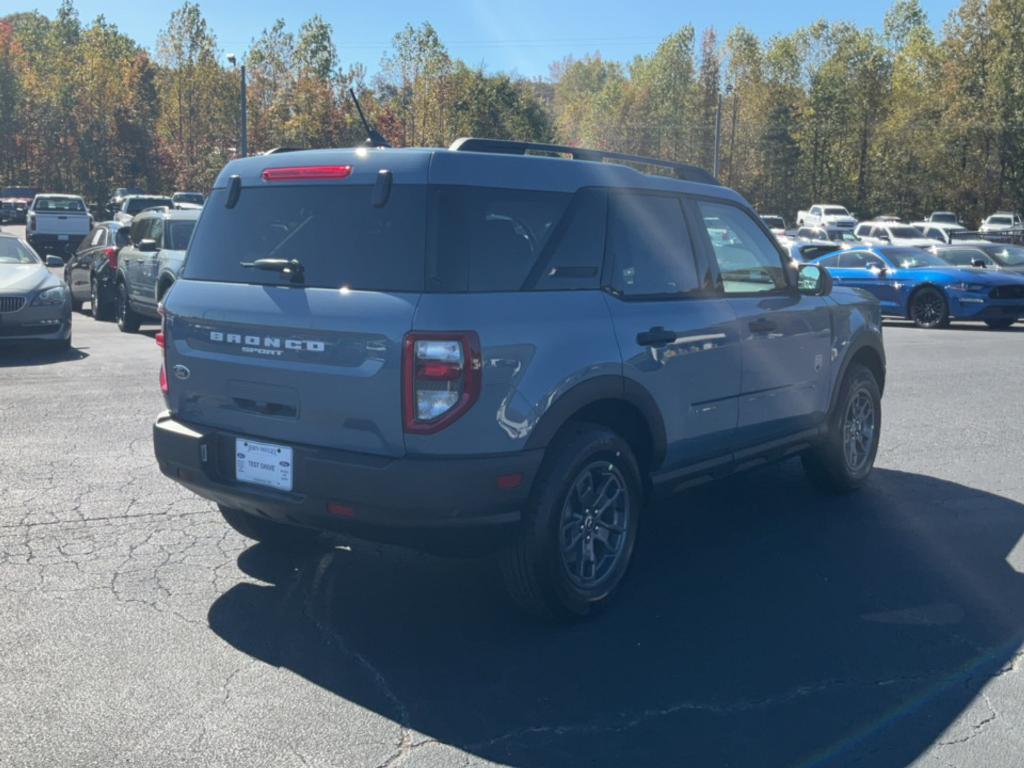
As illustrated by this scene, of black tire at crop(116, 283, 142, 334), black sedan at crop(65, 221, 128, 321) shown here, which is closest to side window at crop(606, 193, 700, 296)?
black tire at crop(116, 283, 142, 334)

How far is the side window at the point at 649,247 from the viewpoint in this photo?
16.4ft

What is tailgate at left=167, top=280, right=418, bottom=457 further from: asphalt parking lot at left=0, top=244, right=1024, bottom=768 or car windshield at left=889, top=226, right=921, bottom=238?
car windshield at left=889, top=226, right=921, bottom=238

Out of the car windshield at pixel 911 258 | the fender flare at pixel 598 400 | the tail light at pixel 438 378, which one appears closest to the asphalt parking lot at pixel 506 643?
the fender flare at pixel 598 400

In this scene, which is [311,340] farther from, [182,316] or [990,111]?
[990,111]

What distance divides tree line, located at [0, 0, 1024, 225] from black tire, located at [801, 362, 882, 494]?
43.7 m

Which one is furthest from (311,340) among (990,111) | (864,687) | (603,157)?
(990,111)

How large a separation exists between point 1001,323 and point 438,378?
1792cm

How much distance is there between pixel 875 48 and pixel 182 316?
73925 millimetres

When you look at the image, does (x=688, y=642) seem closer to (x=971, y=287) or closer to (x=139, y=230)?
(x=139, y=230)

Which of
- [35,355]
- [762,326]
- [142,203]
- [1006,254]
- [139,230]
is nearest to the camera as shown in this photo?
[762,326]

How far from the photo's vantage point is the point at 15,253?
13.5 m

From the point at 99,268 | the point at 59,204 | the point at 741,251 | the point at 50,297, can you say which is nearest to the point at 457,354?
the point at 741,251

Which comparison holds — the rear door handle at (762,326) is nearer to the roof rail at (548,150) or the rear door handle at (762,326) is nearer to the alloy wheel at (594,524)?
the roof rail at (548,150)

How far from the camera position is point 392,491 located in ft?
13.5
